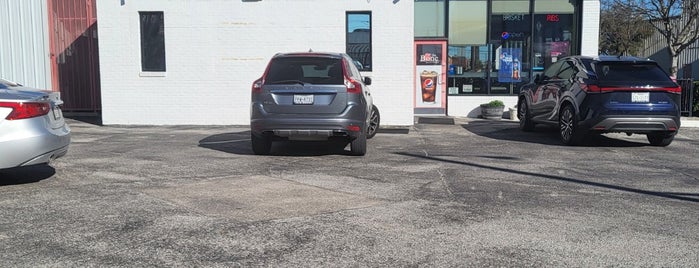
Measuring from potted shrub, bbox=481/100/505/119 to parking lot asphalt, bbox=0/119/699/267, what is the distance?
7.01m

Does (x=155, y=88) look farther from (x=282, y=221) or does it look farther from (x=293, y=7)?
(x=282, y=221)

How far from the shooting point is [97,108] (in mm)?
17891

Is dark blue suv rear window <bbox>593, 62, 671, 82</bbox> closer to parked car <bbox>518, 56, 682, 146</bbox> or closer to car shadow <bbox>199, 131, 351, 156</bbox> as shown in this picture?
parked car <bbox>518, 56, 682, 146</bbox>

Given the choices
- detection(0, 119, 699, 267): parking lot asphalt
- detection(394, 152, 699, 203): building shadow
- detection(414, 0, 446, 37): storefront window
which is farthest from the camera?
detection(414, 0, 446, 37): storefront window

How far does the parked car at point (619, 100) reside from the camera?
→ 1054 centimetres

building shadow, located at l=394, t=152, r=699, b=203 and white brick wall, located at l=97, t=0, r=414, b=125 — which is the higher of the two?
white brick wall, located at l=97, t=0, r=414, b=125

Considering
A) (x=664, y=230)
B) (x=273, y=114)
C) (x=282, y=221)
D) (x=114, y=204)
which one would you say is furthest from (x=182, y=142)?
Result: (x=664, y=230)

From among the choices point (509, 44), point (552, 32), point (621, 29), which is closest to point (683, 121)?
point (552, 32)

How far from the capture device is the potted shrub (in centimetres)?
1741

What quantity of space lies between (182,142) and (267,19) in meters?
4.74

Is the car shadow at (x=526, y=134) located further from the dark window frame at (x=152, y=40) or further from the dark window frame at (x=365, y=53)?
the dark window frame at (x=152, y=40)

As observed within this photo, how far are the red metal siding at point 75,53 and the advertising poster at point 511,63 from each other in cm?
1187

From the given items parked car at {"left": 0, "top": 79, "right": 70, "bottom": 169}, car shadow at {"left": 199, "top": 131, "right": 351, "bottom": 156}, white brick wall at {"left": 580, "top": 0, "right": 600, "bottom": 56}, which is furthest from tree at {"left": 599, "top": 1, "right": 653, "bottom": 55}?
parked car at {"left": 0, "top": 79, "right": 70, "bottom": 169}

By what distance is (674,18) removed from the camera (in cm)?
2772
